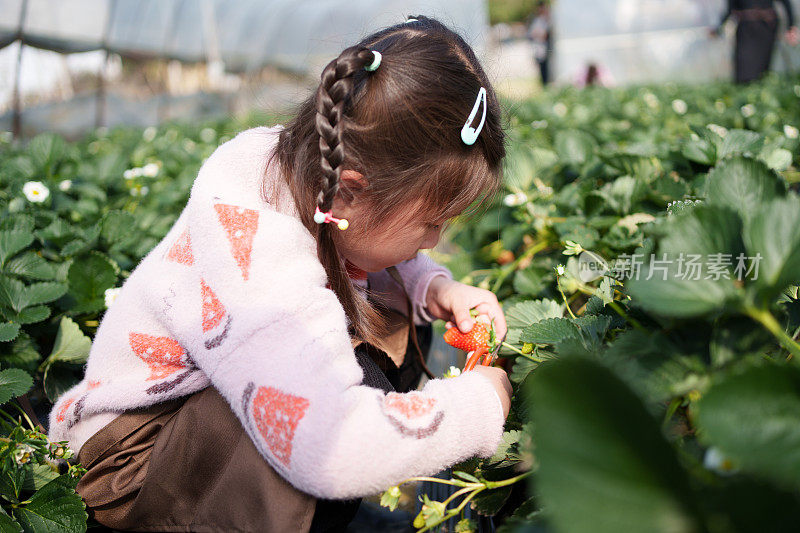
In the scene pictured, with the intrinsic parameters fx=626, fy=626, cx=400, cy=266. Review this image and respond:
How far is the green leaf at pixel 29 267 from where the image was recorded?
55.4 inches

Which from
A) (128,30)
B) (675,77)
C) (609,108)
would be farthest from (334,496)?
(675,77)

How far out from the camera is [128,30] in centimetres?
803

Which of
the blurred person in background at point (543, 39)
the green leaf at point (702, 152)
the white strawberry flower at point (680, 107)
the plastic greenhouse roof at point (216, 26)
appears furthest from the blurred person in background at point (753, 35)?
the green leaf at point (702, 152)

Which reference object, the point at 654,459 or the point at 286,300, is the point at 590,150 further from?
the point at 654,459

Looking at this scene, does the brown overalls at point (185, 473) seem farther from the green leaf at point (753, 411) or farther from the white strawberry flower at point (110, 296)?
the green leaf at point (753, 411)

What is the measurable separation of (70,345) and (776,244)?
1303 mm

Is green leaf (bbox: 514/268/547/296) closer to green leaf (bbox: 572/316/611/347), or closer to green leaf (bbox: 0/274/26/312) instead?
green leaf (bbox: 572/316/611/347)

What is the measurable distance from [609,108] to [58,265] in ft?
11.2

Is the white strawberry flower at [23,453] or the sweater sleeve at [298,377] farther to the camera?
the white strawberry flower at [23,453]

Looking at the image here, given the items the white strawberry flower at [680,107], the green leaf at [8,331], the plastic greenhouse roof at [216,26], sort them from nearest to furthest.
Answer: the green leaf at [8,331]
the plastic greenhouse roof at [216,26]
the white strawberry flower at [680,107]

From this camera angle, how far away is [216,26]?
11.1 metres

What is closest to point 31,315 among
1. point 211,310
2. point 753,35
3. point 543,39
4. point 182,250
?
point 182,250

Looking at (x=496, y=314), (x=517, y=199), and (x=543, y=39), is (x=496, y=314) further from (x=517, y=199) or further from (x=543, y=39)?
(x=543, y=39)

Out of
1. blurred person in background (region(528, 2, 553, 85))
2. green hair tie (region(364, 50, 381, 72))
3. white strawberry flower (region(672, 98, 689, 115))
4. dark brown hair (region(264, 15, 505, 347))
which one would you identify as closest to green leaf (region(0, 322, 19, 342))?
dark brown hair (region(264, 15, 505, 347))
